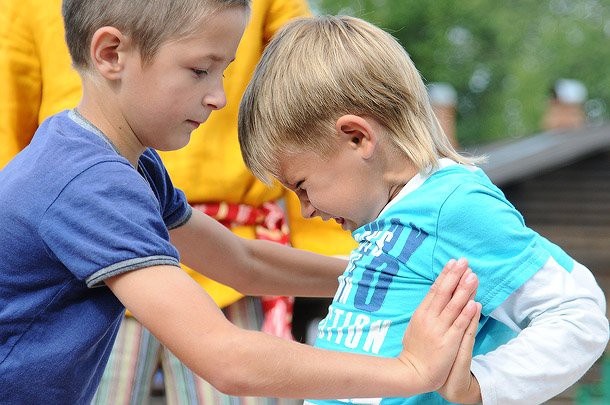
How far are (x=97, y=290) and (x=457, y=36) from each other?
31138 mm

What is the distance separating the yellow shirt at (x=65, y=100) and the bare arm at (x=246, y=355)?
0.99 meters

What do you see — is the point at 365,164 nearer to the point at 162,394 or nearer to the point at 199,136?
the point at 199,136

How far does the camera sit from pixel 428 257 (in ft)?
6.13

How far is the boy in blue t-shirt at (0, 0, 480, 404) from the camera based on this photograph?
1.65 meters

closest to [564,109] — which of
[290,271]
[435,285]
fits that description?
[290,271]

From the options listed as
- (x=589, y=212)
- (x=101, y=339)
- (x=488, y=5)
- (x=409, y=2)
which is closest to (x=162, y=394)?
(x=101, y=339)

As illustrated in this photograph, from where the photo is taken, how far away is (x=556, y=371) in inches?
71.3

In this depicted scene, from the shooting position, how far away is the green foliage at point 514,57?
31219mm

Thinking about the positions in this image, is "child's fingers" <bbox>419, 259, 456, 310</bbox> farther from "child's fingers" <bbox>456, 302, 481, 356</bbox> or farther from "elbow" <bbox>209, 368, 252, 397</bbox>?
"elbow" <bbox>209, 368, 252, 397</bbox>

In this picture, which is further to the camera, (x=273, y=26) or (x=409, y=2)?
(x=409, y=2)

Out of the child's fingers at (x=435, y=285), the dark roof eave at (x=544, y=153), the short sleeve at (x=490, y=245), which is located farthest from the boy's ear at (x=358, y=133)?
the dark roof eave at (x=544, y=153)

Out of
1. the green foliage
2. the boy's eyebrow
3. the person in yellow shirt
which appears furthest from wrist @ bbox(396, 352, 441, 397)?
the green foliage

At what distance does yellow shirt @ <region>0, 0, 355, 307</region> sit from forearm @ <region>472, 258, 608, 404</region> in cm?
98

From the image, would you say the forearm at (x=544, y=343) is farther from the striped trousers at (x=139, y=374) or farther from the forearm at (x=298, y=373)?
the striped trousers at (x=139, y=374)
